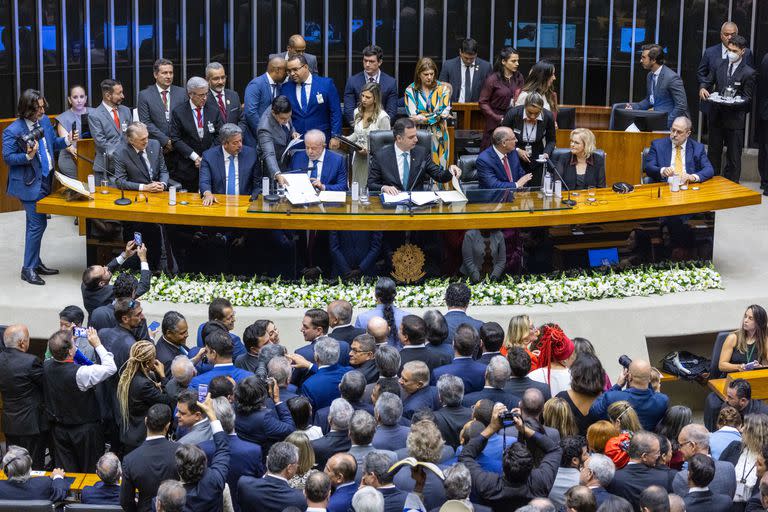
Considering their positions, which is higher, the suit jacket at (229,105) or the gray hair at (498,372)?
the suit jacket at (229,105)

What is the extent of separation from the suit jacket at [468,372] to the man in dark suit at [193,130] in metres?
4.71

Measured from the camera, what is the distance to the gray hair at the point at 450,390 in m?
7.02

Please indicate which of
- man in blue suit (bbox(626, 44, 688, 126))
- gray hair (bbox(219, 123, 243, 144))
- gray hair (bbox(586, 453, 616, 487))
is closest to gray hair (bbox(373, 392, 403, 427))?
gray hair (bbox(586, 453, 616, 487))

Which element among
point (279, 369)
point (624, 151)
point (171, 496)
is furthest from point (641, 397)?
point (624, 151)

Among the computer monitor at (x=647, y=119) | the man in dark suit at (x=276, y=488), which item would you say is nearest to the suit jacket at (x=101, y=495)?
the man in dark suit at (x=276, y=488)

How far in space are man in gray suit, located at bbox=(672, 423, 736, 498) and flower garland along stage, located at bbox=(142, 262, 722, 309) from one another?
12.9 feet

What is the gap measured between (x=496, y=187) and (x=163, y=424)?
5.29 metres

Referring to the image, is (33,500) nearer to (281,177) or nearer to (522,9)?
(281,177)

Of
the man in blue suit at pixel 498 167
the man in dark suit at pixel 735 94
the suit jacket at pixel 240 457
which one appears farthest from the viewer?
the man in dark suit at pixel 735 94

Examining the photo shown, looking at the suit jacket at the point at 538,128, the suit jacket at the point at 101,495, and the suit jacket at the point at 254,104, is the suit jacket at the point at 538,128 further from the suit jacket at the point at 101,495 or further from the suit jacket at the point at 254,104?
the suit jacket at the point at 101,495

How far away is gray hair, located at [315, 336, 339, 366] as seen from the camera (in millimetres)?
7609

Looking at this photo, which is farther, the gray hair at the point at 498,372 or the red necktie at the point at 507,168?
the red necktie at the point at 507,168

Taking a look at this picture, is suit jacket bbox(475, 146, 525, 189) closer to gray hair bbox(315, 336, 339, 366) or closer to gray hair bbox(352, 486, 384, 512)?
gray hair bbox(315, 336, 339, 366)

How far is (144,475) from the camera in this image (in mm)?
6551
